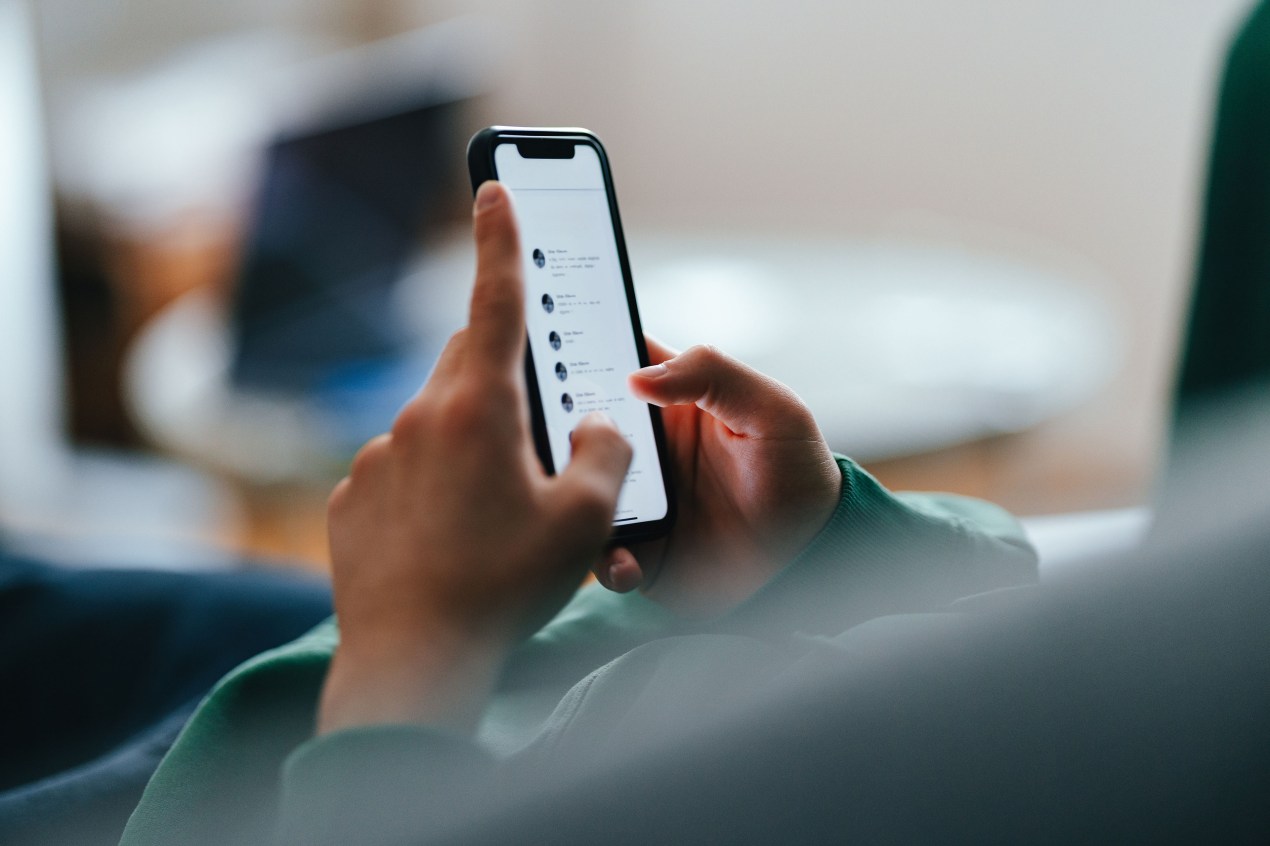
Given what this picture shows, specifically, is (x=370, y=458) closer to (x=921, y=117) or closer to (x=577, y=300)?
(x=577, y=300)

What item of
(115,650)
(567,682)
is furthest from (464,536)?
(115,650)

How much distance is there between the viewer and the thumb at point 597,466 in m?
0.25

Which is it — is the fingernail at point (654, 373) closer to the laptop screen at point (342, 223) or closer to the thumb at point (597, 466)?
the thumb at point (597, 466)

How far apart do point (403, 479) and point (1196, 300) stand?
0.43 meters

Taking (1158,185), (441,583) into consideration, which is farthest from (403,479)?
(1158,185)

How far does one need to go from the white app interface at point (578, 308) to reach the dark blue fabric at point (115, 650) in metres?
0.21

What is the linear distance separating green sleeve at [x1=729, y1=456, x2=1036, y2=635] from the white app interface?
2.2 inches

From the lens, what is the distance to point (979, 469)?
1.01m

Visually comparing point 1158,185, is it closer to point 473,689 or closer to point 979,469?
point 979,469

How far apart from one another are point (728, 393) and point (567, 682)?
0.10m

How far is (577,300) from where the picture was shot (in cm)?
35

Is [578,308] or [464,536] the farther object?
[578,308]

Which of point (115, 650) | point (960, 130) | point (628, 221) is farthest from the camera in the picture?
point (960, 130)

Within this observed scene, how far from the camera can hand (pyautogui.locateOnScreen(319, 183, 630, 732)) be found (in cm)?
24
